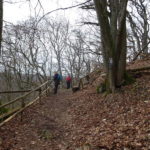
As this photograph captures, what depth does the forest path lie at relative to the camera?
7.25 metres

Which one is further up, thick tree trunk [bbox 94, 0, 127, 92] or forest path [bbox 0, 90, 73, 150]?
thick tree trunk [bbox 94, 0, 127, 92]

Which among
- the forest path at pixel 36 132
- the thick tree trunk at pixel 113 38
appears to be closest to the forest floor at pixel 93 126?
the forest path at pixel 36 132

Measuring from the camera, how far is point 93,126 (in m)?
8.74

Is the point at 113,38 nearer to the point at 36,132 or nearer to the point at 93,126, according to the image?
the point at 93,126

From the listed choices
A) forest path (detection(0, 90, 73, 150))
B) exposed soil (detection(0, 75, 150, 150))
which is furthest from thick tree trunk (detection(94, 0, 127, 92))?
forest path (detection(0, 90, 73, 150))

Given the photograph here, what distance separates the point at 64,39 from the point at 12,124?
40.4 m

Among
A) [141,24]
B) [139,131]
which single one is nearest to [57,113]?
[139,131]

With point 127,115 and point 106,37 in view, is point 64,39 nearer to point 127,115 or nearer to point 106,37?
point 106,37

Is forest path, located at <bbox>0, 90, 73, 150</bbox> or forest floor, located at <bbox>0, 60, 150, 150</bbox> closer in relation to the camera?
forest floor, located at <bbox>0, 60, 150, 150</bbox>

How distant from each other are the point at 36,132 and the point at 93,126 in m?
1.85

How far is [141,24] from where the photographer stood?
3219 cm

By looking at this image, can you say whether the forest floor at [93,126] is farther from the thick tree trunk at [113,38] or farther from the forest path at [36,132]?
the thick tree trunk at [113,38]

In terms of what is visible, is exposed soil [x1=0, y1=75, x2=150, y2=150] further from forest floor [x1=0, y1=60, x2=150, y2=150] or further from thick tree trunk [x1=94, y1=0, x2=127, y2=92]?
thick tree trunk [x1=94, y1=0, x2=127, y2=92]

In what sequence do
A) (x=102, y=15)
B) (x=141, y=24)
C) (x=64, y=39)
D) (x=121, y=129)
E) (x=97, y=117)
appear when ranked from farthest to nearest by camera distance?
(x=64, y=39) < (x=141, y=24) < (x=102, y=15) < (x=97, y=117) < (x=121, y=129)
